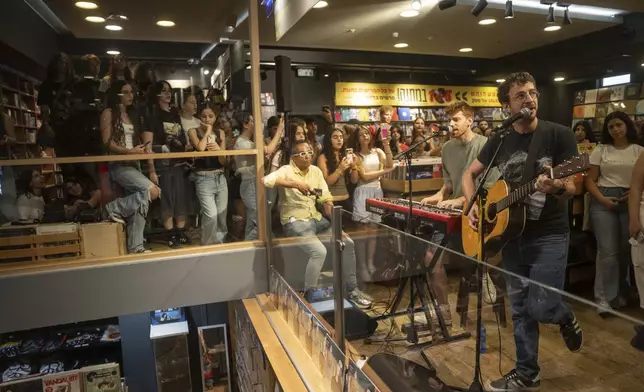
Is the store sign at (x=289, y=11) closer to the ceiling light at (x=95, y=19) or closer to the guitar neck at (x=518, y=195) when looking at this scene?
the guitar neck at (x=518, y=195)

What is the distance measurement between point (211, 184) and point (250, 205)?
347 mm

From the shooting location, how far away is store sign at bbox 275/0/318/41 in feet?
7.10

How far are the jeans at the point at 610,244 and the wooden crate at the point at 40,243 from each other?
365cm

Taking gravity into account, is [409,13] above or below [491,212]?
above

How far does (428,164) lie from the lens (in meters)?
4.90

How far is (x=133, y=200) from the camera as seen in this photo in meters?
3.16

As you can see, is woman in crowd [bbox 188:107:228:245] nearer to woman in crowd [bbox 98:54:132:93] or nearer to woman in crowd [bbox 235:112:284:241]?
woman in crowd [bbox 235:112:284:241]

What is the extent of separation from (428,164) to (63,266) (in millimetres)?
3441

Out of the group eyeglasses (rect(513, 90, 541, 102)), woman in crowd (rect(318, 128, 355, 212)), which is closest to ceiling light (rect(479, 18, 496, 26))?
woman in crowd (rect(318, 128, 355, 212))

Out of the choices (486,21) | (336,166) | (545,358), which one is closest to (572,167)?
(545,358)

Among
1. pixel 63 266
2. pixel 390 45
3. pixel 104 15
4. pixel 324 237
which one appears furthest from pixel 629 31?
pixel 63 266

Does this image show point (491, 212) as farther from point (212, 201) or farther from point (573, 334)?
point (212, 201)

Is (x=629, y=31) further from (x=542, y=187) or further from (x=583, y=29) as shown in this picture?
(x=542, y=187)

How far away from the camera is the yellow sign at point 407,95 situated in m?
7.47
